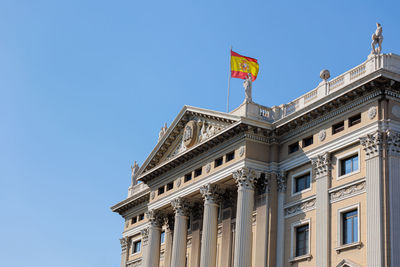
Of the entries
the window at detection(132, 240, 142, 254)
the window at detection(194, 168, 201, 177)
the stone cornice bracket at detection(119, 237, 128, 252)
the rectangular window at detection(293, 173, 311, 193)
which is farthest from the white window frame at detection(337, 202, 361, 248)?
the stone cornice bracket at detection(119, 237, 128, 252)

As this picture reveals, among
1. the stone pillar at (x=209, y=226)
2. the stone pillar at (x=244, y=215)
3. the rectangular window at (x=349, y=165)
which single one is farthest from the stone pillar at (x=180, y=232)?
the rectangular window at (x=349, y=165)

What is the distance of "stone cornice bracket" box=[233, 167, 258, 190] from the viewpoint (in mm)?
49312

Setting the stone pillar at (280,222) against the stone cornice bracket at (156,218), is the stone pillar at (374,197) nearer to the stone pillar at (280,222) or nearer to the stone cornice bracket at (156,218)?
the stone pillar at (280,222)

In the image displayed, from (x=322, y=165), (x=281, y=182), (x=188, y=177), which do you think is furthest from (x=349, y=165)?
(x=188, y=177)

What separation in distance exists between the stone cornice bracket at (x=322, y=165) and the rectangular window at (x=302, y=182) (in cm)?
131

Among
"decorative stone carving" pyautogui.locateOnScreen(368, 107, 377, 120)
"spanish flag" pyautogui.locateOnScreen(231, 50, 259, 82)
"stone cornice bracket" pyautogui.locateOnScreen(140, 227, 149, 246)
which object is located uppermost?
"spanish flag" pyautogui.locateOnScreen(231, 50, 259, 82)

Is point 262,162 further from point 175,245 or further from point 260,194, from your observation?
point 175,245

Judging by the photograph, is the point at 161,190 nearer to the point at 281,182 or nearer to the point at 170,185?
the point at 170,185

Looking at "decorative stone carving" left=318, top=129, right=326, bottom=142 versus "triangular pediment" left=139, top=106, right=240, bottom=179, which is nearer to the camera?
"decorative stone carving" left=318, top=129, right=326, bottom=142

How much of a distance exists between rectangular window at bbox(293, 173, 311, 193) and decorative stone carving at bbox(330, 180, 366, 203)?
9.71 ft

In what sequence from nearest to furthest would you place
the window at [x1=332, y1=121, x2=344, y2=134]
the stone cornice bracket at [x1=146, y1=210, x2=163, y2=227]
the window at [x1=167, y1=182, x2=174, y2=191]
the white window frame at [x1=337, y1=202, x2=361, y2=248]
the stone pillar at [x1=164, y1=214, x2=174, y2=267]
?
the white window frame at [x1=337, y1=202, x2=361, y2=248] → the window at [x1=332, y1=121, x2=344, y2=134] → the window at [x1=167, y1=182, x2=174, y2=191] → the stone pillar at [x1=164, y1=214, x2=174, y2=267] → the stone cornice bracket at [x1=146, y1=210, x2=163, y2=227]

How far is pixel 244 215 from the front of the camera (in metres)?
48.8

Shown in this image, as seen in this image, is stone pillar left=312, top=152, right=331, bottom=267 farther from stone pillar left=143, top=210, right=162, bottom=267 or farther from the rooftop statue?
stone pillar left=143, top=210, right=162, bottom=267

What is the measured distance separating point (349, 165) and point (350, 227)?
3.86 metres
